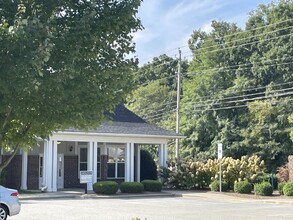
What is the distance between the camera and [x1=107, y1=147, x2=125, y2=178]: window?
37.1 m

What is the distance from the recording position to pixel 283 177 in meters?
34.2

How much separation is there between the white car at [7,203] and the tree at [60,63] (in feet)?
20.1

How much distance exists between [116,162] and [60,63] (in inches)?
1182

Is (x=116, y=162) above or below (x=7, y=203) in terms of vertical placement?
above

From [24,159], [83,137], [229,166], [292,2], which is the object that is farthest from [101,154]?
[292,2]

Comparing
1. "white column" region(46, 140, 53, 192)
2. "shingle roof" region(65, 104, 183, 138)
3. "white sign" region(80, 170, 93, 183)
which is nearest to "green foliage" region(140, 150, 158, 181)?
"shingle roof" region(65, 104, 183, 138)

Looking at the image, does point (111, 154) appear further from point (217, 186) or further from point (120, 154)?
point (217, 186)

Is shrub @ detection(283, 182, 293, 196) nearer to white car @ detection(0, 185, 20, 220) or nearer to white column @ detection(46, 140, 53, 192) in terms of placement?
white column @ detection(46, 140, 53, 192)

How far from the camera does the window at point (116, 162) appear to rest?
37125 mm

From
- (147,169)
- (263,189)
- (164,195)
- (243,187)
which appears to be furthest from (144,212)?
(147,169)

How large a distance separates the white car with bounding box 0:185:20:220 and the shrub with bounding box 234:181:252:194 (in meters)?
18.9

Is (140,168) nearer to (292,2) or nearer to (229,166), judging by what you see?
(229,166)

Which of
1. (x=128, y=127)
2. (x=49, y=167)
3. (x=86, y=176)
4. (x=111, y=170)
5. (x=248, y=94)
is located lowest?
(x=86, y=176)

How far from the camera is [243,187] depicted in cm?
3183
